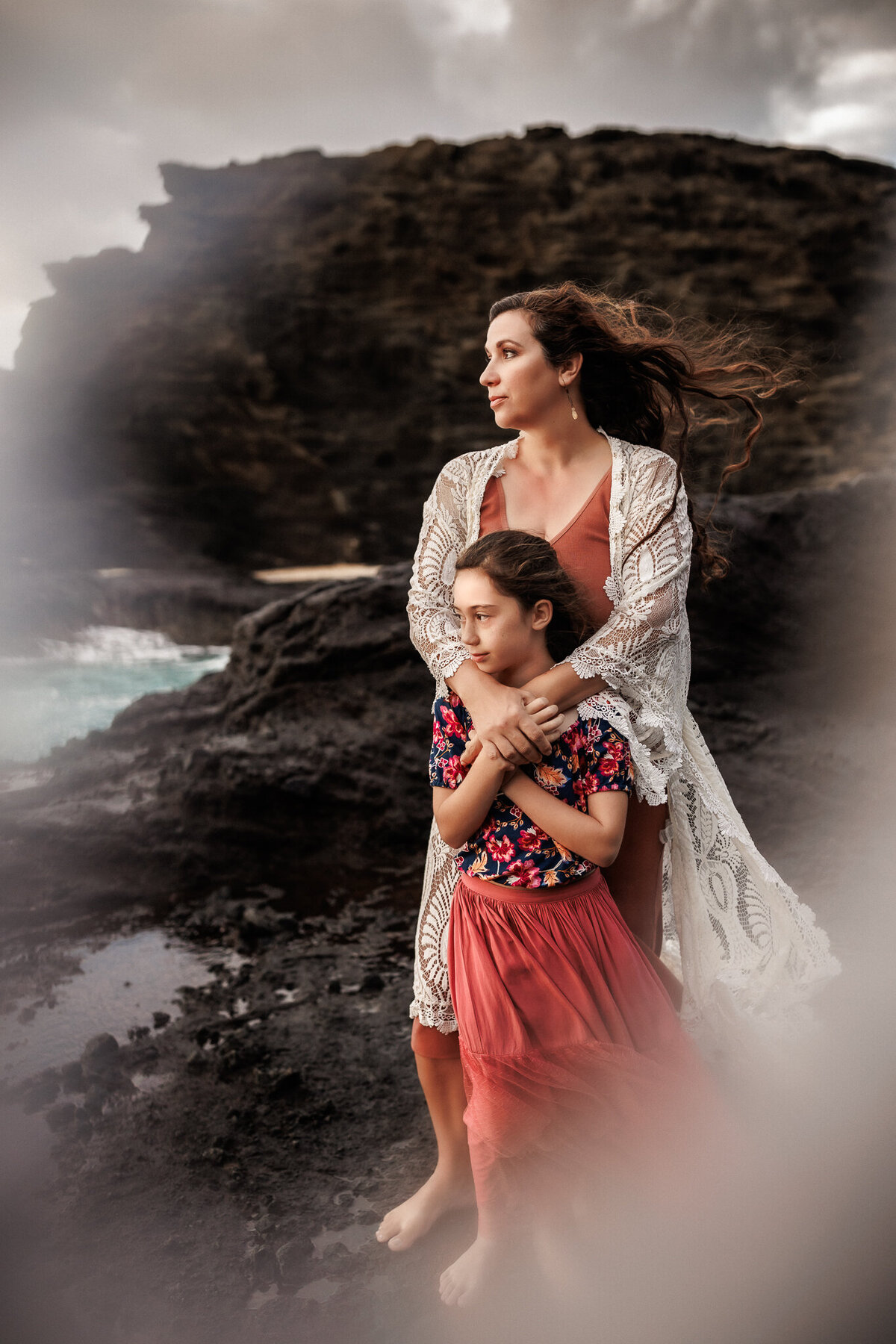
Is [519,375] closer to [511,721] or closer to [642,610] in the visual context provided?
[642,610]

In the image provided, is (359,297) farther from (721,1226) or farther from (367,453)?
(721,1226)

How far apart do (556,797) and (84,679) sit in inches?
412

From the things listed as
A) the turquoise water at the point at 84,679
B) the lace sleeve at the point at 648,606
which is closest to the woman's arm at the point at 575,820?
the lace sleeve at the point at 648,606

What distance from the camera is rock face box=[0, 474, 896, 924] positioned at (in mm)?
3541

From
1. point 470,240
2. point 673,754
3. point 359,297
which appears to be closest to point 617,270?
point 470,240

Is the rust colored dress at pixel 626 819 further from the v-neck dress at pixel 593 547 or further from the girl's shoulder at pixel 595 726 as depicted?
the girl's shoulder at pixel 595 726

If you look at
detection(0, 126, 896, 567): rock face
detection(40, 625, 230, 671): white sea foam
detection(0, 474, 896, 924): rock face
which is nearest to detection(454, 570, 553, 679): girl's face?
detection(0, 474, 896, 924): rock face

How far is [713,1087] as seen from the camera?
5.01 ft

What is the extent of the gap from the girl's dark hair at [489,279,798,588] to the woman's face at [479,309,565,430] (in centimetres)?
2

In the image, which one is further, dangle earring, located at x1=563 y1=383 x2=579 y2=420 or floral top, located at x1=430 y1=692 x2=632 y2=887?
dangle earring, located at x1=563 y1=383 x2=579 y2=420

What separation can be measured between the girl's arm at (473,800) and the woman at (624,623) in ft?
0.55

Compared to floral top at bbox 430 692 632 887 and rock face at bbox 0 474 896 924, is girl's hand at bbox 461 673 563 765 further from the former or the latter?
rock face at bbox 0 474 896 924

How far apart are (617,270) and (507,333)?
18962 mm

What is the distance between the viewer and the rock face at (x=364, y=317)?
1906 centimetres
